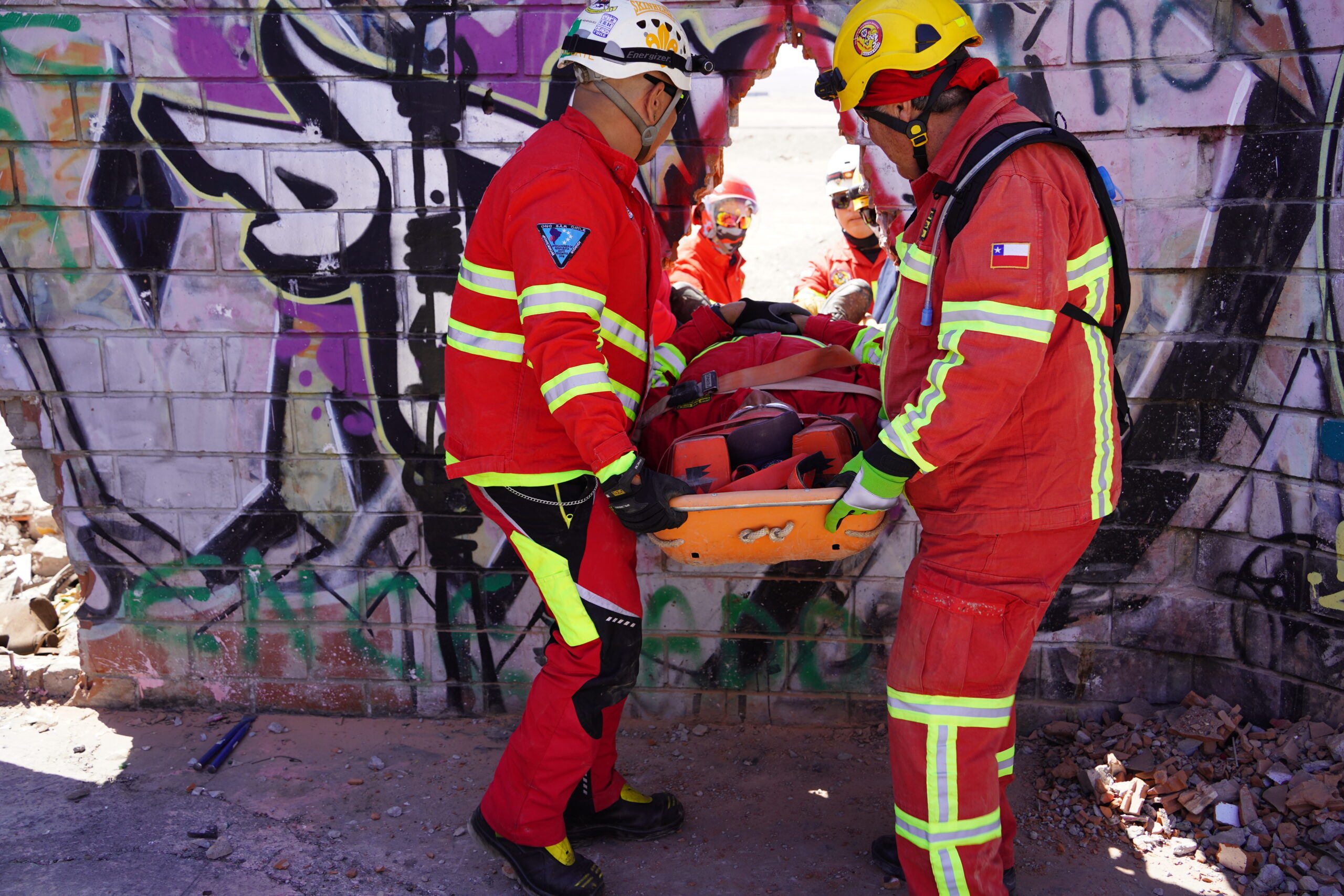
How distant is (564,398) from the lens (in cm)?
250

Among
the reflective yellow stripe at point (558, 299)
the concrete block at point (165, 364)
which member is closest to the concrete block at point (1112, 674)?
the reflective yellow stripe at point (558, 299)

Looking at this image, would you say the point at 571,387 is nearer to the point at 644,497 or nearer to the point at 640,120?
the point at 644,497

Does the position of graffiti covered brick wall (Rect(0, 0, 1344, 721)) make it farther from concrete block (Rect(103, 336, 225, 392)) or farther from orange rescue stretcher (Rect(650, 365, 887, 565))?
orange rescue stretcher (Rect(650, 365, 887, 565))

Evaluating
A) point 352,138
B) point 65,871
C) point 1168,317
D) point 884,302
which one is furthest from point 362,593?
point 1168,317

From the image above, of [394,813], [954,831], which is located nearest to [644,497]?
[954,831]

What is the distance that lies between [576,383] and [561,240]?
0.38 metres

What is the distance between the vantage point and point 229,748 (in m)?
3.81

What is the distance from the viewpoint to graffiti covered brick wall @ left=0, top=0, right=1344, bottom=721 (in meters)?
3.37

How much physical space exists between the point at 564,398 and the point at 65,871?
2.32m

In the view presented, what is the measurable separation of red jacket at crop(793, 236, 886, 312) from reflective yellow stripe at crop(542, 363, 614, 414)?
14.3 feet

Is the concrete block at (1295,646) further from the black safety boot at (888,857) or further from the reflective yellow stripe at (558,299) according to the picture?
the reflective yellow stripe at (558,299)

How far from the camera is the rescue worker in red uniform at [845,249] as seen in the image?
22.0ft

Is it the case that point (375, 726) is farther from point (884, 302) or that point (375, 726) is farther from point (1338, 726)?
point (1338, 726)

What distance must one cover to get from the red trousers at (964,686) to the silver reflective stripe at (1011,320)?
53 centimetres
